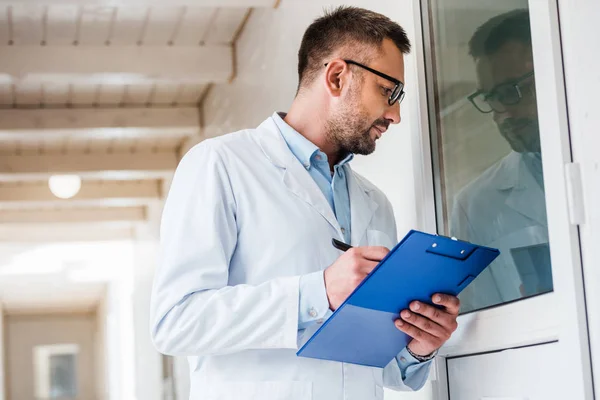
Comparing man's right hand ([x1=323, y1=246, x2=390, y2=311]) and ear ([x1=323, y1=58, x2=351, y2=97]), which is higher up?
ear ([x1=323, y1=58, x2=351, y2=97])

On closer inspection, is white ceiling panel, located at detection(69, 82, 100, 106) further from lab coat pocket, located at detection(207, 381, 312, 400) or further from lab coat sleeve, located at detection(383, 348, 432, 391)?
lab coat pocket, located at detection(207, 381, 312, 400)

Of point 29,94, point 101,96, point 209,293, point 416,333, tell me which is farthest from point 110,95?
point 416,333

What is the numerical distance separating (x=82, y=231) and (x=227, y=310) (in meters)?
8.20

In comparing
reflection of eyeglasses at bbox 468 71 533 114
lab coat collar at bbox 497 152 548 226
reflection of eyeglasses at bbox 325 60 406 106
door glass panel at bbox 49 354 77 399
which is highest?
reflection of eyeglasses at bbox 325 60 406 106

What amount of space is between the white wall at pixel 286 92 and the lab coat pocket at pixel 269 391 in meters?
0.55

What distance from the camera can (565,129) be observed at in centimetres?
150

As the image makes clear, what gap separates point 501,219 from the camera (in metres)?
1.78

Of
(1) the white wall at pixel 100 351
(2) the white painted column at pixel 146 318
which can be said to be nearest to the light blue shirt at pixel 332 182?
(2) the white painted column at pixel 146 318

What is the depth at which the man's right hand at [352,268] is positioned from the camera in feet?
4.81

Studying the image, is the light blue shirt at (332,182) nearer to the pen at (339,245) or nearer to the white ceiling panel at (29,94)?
the pen at (339,245)

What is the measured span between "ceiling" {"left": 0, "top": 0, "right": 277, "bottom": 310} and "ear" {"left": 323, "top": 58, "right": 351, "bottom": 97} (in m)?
2.13

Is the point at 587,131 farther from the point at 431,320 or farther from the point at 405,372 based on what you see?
the point at 405,372

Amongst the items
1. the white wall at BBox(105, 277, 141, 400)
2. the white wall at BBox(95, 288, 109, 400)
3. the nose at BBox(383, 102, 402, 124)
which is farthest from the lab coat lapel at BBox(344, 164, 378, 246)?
the white wall at BBox(95, 288, 109, 400)

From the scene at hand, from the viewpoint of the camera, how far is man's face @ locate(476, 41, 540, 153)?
5.35 feet
